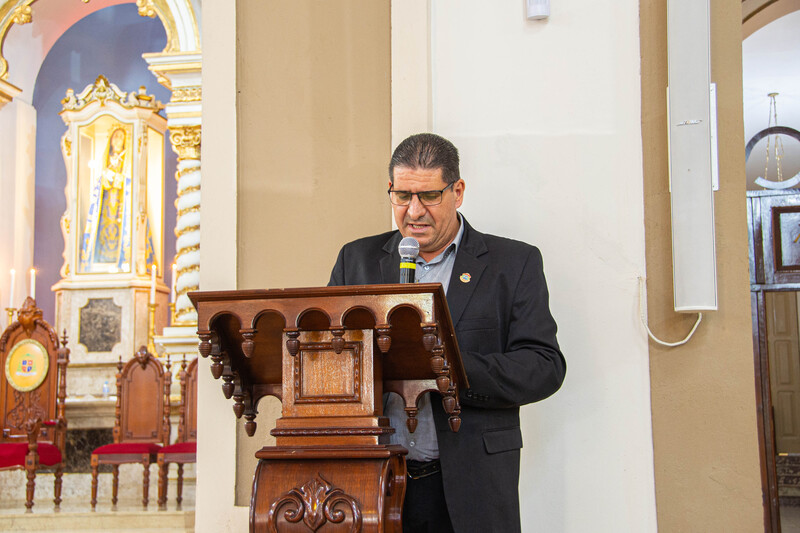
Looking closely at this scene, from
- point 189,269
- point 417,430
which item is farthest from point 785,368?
point 417,430

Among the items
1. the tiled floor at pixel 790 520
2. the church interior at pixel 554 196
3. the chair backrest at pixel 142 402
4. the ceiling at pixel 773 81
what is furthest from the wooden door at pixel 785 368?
the chair backrest at pixel 142 402

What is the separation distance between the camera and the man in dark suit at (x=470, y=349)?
205cm

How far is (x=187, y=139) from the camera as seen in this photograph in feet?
26.1

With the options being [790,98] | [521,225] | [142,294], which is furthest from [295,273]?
[790,98]

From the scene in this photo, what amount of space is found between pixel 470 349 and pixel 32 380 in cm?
549

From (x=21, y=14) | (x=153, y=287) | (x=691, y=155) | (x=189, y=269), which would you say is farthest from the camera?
(x=21, y=14)

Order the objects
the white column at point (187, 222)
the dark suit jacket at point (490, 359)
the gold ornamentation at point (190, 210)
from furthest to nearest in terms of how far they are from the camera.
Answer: the gold ornamentation at point (190, 210)
the white column at point (187, 222)
the dark suit jacket at point (490, 359)

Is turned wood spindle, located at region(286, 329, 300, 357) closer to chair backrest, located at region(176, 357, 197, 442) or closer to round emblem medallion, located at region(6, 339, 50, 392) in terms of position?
chair backrest, located at region(176, 357, 197, 442)

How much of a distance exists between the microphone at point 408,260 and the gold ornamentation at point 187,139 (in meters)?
6.53

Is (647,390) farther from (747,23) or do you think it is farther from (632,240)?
(747,23)

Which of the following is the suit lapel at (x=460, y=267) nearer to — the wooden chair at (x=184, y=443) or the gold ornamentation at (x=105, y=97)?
the wooden chair at (x=184, y=443)

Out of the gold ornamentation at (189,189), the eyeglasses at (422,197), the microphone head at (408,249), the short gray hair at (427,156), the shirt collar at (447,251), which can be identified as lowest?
the microphone head at (408,249)

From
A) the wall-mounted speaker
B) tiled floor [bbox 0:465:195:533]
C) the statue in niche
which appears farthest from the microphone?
the statue in niche

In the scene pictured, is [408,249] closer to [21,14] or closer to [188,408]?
[188,408]
